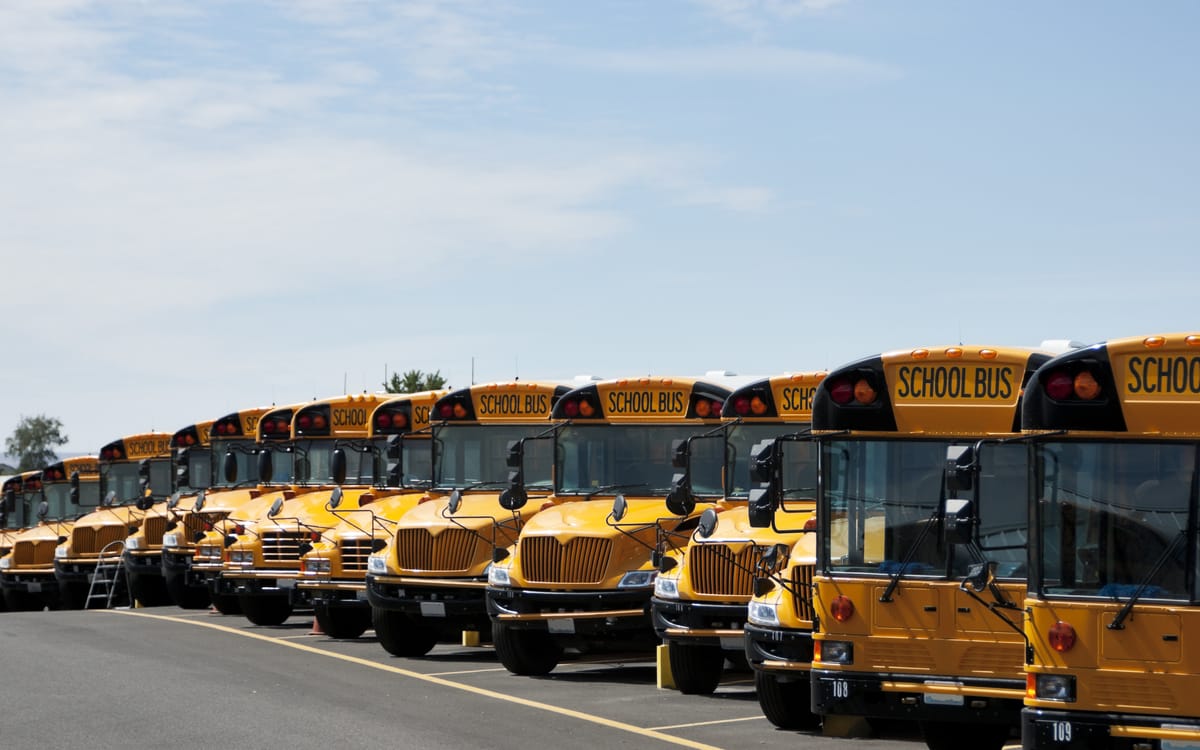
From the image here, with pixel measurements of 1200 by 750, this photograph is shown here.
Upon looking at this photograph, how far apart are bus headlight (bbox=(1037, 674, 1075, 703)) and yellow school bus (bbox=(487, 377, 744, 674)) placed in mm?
6031

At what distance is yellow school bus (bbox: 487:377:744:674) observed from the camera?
15.2 metres

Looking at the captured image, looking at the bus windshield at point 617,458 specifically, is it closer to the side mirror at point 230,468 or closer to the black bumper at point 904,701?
the black bumper at point 904,701

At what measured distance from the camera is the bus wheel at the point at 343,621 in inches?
802

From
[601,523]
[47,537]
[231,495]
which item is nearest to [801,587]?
[601,523]

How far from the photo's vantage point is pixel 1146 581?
8.55m

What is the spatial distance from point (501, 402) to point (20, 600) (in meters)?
19.0

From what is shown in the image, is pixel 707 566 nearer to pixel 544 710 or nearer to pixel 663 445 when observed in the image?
pixel 544 710

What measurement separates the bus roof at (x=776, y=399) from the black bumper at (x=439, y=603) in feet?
10.9

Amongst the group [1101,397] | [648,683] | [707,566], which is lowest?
[648,683]

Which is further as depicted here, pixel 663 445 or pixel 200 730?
pixel 663 445

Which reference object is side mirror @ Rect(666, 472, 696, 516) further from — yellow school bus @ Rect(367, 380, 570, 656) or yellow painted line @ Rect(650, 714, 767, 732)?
yellow painted line @ Rect(650, 714, 767, 732)

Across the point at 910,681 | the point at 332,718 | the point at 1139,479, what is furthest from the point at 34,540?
the point at 1139,479

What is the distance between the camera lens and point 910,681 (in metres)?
10.5

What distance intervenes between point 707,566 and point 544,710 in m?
1.57
